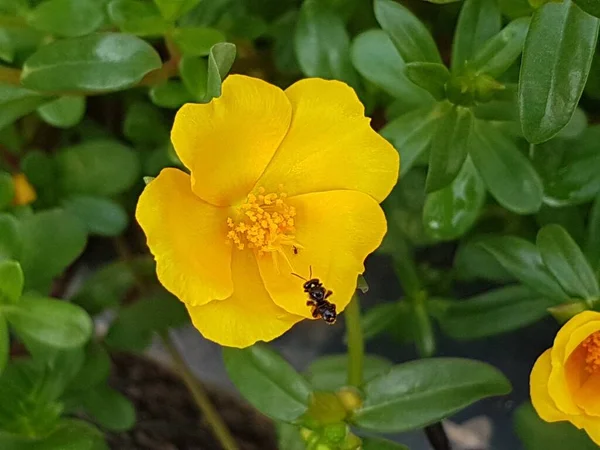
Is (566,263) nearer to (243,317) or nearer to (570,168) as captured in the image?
(570,168)

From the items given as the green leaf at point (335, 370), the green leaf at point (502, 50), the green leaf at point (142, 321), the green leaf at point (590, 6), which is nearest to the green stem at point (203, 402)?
the green leaf at point (142, 321)

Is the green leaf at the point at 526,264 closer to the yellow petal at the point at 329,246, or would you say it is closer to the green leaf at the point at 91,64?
the yellow petal at the point at 329,246

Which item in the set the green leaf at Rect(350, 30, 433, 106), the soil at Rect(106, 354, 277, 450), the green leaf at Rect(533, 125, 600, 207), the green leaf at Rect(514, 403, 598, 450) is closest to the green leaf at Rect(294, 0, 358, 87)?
the green leaf at Rect(350, 30, 433, 106)

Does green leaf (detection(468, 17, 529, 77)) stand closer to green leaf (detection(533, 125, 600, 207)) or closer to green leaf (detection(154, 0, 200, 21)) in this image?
green leaf (detection(533, 125, 600, 207))

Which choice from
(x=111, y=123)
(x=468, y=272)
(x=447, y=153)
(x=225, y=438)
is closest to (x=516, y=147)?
(x=447, y=153)

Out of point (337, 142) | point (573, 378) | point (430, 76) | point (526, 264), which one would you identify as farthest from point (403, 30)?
Answer: point (573, 378)

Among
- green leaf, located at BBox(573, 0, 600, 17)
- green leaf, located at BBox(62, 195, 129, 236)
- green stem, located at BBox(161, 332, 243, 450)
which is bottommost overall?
green stem, located at BBox(161, 332, 243, 450)

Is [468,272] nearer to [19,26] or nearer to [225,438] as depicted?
[225,438]
